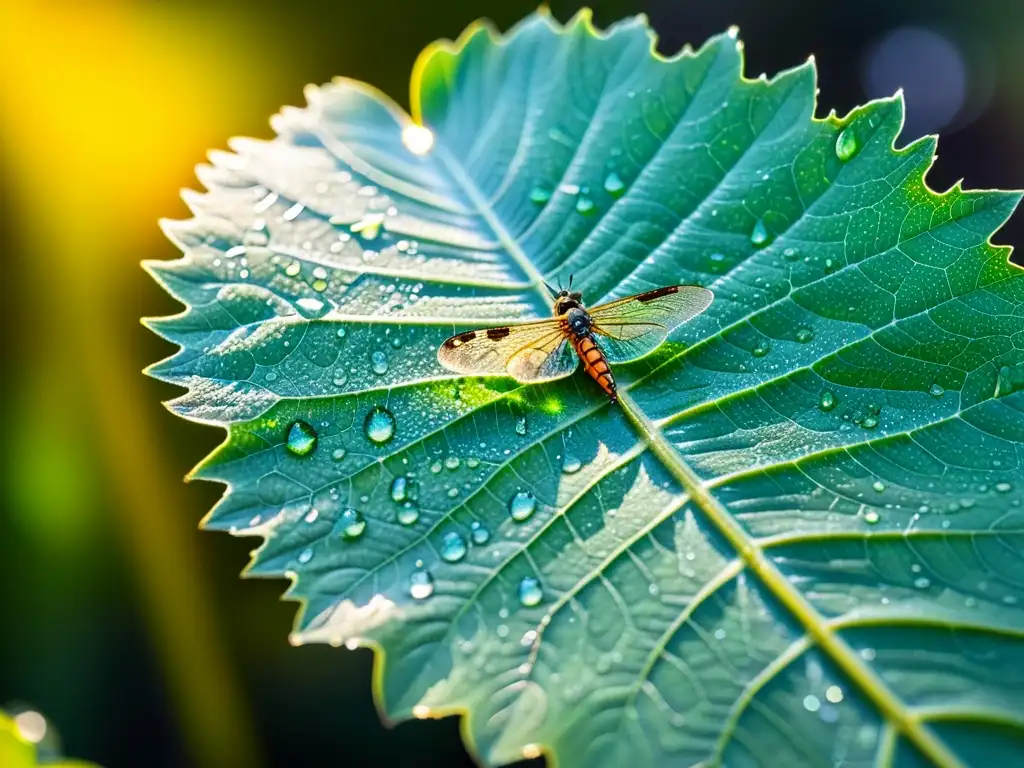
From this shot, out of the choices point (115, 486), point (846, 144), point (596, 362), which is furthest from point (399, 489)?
point (115, 486)

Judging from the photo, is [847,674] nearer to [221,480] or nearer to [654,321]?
[654,321]

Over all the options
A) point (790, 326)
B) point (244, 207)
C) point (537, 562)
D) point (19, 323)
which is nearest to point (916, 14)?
point (790, 326)

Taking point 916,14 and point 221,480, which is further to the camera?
point 916,14

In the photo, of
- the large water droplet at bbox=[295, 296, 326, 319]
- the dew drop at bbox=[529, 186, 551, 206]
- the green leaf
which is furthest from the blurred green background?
the dew drop at bbox=[529, 186, 551, 206]

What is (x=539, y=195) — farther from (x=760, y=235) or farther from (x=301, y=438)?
(x=301, y=438)

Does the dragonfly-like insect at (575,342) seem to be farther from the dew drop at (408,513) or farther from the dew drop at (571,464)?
the dew drop at (408,513)

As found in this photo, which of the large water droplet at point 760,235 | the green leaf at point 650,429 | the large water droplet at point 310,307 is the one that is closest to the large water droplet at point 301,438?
the green leaf at point 650,429
